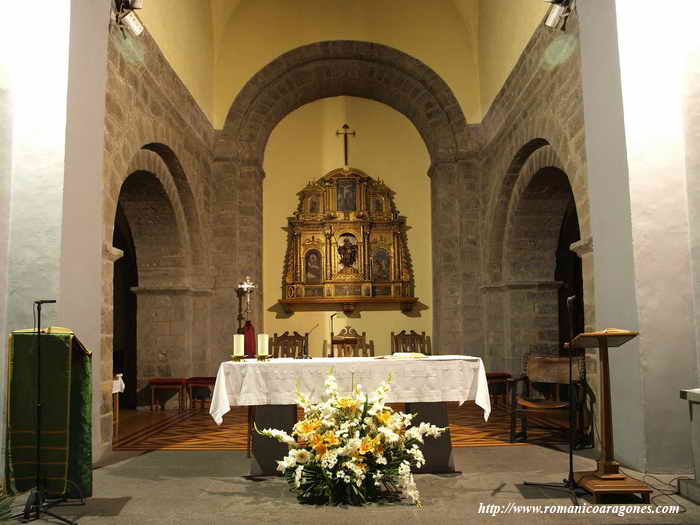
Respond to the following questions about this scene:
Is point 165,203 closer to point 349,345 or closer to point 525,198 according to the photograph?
point 349,345

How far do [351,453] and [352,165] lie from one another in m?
8.65

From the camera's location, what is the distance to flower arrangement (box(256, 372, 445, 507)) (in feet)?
12.7

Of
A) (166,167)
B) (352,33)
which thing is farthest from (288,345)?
(352,33)

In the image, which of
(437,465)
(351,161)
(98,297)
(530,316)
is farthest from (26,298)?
(351,161)

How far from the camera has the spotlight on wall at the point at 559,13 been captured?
251 inches

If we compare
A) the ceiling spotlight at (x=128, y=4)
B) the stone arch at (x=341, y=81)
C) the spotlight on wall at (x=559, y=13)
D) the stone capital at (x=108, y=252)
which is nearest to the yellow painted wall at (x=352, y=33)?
the stone arch at (x=341, y=81)

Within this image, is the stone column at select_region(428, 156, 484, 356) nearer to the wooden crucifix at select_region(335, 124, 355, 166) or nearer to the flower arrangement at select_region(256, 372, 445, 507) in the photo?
the wooden crucifix at select_region(335, 124, 355, 166)

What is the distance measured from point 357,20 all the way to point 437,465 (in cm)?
852

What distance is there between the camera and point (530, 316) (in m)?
9.55

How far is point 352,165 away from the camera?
12055mm

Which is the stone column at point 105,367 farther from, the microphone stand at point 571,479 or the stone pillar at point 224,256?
the stone pillar at point 224,256

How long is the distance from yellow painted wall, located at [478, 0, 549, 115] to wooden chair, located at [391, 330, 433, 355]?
3.86 m

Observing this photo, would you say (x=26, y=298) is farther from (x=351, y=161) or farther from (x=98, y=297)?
(x=351, y=161)

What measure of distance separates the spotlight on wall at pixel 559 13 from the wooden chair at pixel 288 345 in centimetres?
633
